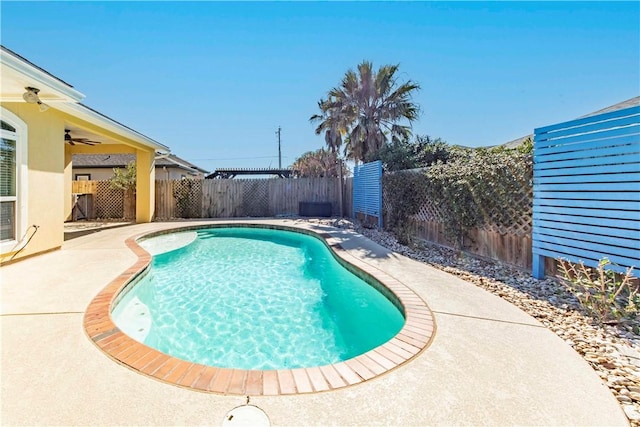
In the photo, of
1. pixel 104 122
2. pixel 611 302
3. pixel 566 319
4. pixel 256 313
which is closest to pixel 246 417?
pixel 256 313

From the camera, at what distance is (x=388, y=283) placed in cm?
432

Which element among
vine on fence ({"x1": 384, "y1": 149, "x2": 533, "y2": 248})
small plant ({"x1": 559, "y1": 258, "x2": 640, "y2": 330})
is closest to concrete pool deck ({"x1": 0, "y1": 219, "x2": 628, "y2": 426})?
small plant ({"x1": 559, "y1": 258, "x2": 640, "y2": 330})

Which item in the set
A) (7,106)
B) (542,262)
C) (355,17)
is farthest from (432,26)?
(7,106)

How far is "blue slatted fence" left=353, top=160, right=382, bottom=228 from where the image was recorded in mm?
10703

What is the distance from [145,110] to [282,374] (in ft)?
59.8

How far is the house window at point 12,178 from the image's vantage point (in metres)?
5.22

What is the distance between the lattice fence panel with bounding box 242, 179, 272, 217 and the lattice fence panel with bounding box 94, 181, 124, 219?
5821 millimetres

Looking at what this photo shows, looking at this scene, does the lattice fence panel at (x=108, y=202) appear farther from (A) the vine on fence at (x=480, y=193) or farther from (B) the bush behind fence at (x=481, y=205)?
(A) the vine on fence at (x=480, y=193)

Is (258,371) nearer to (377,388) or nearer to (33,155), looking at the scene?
(377,388)

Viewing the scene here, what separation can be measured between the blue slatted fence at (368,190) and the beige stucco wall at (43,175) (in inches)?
359

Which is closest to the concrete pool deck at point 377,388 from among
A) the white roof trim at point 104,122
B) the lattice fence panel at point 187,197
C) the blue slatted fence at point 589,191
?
the blue slatted fence at point 589,191

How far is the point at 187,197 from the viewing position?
1444cm

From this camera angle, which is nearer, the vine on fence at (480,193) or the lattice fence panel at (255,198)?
the vine on fence at (480,193)

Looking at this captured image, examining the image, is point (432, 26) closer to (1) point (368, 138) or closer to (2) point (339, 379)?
(1) point (368, 138)
